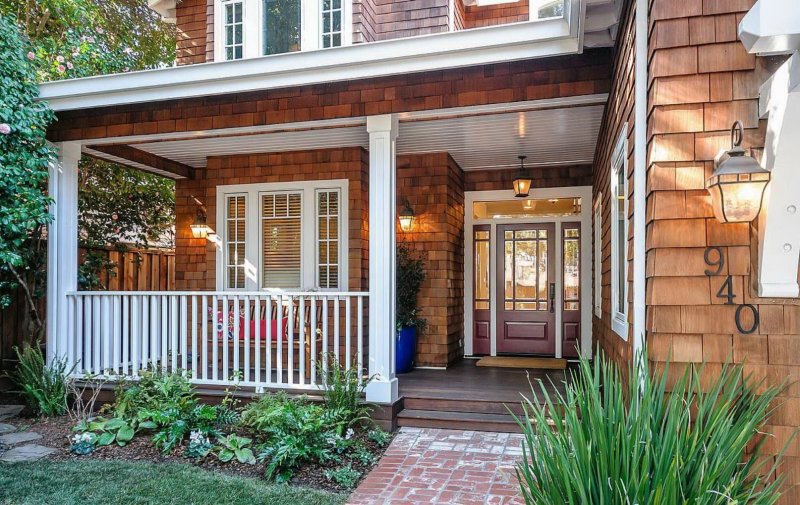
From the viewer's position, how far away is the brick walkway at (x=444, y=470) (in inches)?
138

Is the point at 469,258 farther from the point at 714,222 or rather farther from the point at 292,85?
the point at 714,222

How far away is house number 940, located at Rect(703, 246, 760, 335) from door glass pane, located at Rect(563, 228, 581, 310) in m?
5.04

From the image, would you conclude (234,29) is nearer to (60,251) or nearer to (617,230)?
(60,251)

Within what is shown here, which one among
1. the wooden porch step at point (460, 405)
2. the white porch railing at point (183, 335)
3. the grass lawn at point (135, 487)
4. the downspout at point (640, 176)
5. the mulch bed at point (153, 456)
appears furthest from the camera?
the white porch railing at point (183, 335)

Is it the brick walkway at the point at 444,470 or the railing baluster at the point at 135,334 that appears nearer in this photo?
the brick walkway at the point at 444,470

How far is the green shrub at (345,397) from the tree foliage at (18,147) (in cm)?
308

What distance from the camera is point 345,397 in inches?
183

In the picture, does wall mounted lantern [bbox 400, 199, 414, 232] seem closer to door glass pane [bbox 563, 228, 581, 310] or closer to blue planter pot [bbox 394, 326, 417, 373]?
blue planter pot [bbox 394, 326, 417, 373]

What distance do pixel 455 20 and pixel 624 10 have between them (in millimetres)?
4037

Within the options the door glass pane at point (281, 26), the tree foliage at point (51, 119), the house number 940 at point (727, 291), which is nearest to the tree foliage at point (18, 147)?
the tree foliage at point (51, 119)

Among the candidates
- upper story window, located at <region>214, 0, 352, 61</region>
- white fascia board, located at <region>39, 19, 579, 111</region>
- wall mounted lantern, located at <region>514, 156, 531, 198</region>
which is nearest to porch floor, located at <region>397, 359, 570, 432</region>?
wall mounted lantern, located at <region>514, 156, 531, 198</region>

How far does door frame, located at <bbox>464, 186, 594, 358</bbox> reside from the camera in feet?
24.1

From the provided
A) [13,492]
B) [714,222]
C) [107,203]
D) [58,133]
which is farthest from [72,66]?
[714,222]

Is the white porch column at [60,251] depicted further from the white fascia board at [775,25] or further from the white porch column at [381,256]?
the white fascia board at [775,25]
